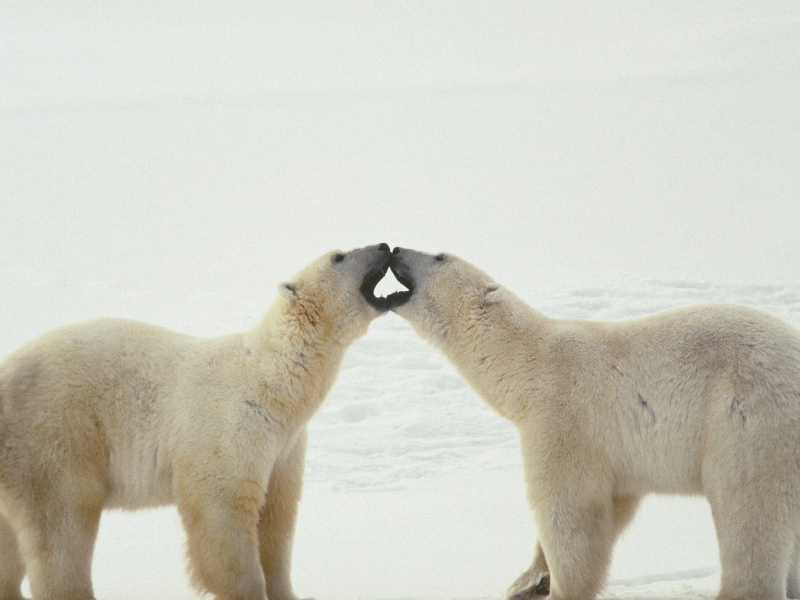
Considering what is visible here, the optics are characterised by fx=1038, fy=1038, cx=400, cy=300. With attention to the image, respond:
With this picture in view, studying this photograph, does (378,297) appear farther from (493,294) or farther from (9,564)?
(9,564)

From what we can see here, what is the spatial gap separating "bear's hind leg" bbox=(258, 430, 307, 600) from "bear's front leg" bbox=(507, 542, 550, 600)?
1050 millimetres

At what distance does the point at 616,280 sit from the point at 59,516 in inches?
347

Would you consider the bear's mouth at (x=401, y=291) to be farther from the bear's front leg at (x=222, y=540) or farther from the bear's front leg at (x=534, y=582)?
the bear's front leg at (x=534, y=582)

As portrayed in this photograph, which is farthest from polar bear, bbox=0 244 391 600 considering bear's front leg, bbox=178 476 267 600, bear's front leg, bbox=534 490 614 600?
bear's front leg, bbox=534 490 614 600

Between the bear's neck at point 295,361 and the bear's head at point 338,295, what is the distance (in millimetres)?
22

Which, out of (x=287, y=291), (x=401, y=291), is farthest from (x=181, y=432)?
(x=401, y=291)

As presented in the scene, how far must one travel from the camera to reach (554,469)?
14.5ft

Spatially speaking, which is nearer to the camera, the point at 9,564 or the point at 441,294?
the point at 9,564

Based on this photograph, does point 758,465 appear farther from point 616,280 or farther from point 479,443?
point 616,280

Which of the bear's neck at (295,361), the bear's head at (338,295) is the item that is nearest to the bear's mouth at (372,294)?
the bear's head at (338,295)

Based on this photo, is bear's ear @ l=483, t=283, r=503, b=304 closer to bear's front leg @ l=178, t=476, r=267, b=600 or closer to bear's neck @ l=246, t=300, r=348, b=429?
bear's neck @ l=246, t=300, r=348, b=429

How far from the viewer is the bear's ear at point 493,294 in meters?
4.88

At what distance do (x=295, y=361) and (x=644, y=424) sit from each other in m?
1.56

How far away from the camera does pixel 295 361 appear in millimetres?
4688
